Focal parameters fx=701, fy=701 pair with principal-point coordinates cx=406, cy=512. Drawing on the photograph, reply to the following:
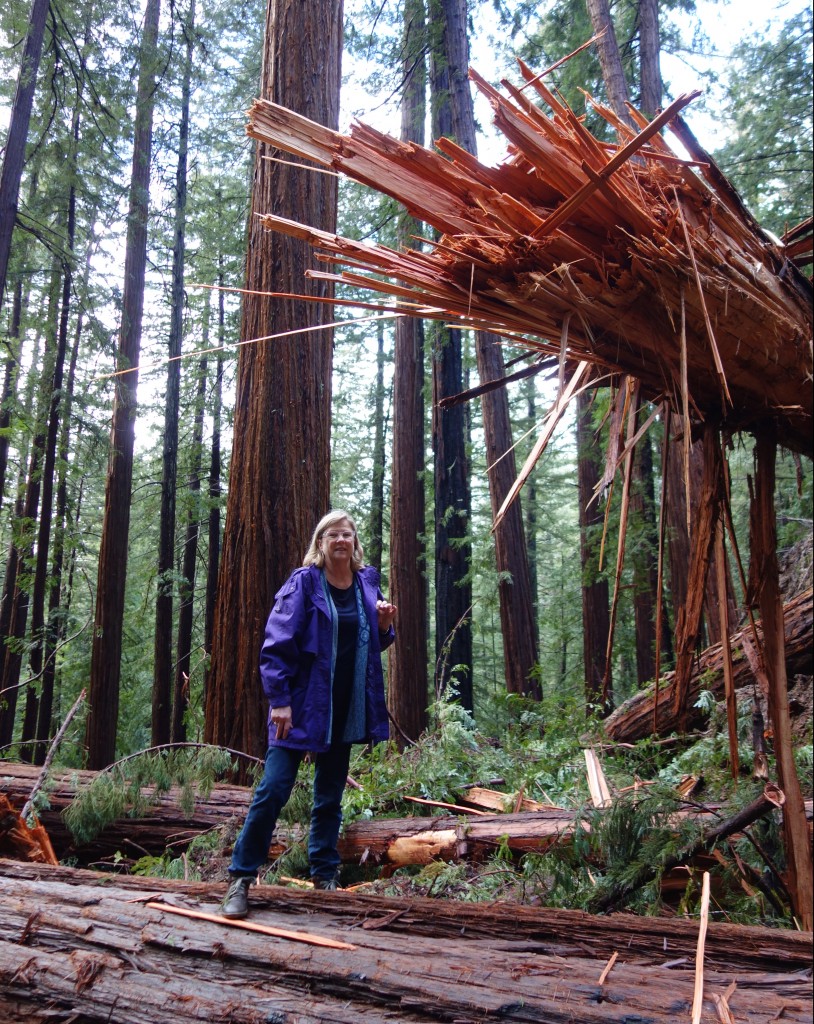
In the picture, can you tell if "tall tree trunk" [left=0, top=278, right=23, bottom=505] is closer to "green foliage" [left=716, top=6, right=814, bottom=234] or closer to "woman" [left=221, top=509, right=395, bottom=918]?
"woman" [left=221, top=509, right=395, bottom=918]

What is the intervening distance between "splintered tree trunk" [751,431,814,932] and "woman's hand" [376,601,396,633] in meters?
2.10

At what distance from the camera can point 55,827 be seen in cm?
489

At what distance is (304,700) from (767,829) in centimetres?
226

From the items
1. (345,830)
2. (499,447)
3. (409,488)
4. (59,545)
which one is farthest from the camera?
(409,488)

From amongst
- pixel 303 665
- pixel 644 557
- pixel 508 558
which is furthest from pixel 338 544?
pixel 644 557

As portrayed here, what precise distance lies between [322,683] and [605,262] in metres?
2.58

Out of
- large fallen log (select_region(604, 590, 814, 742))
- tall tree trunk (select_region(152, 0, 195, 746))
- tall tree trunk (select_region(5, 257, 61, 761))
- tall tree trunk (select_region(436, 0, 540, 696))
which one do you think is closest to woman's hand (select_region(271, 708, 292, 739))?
large fallen log (select_region(604, 590, 814, 742))

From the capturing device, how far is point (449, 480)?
499 inches

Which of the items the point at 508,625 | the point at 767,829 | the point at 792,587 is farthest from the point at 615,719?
the point at 767,829

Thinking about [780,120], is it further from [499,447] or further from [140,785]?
[140,785]

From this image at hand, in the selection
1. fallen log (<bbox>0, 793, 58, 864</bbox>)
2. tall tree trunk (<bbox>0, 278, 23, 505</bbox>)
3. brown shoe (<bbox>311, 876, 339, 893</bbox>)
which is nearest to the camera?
brown shoe (<bbox>311, 876, 339, 893</bbox>)

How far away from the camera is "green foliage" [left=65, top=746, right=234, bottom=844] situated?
4.65 m

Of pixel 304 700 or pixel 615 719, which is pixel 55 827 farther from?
pixel 615 719

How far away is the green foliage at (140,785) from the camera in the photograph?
4.65 m
